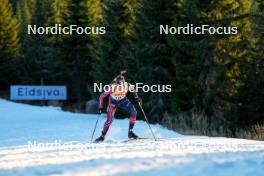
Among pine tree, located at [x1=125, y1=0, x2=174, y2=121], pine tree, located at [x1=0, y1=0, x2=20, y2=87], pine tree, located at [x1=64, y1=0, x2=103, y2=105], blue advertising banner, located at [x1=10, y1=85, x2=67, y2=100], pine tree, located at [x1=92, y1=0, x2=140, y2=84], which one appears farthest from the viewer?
pine tree, located at [x1=0, y1=0, x2=20, y2=87]

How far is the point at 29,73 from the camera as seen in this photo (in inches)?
1977

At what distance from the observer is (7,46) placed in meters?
52.9

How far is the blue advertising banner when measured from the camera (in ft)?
116

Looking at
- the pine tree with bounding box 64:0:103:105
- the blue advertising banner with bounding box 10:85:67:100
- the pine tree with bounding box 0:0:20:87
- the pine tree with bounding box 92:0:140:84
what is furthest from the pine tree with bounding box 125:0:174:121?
the pine tree with bounding box 0:0:20:87

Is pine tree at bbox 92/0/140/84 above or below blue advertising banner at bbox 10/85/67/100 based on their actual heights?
above

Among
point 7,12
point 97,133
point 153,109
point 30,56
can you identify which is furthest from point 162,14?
point 7,12

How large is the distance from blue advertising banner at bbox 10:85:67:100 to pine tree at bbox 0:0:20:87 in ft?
53.2

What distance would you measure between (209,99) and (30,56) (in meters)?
30.0

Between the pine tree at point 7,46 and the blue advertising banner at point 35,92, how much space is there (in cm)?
1622

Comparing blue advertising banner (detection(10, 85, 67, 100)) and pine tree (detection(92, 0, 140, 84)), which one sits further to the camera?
blue advertising banner (detection(10, 85, 67, 100))

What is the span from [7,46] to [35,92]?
63.5 feet

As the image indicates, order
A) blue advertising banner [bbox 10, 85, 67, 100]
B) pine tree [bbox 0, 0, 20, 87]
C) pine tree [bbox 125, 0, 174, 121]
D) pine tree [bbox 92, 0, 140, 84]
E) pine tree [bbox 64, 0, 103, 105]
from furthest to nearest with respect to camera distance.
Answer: pine tree [bbox 0, 0, 20, 87], pine tree [bbox 64, 0, 103, 105], blue advertising banner [bbox 10, 85, 67, 100], pine tree [bbox 92, 0, 140, 84], pine tree [bbox 125, 0, 174, 121]

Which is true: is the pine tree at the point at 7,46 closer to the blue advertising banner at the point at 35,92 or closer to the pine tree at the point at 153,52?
the blue advertising banner at the point at 35,92

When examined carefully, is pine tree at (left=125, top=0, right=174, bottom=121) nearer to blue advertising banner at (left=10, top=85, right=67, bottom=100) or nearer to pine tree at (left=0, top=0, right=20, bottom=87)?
blue advertising banner at (left=10, top=85, right=67, bottom=100)
